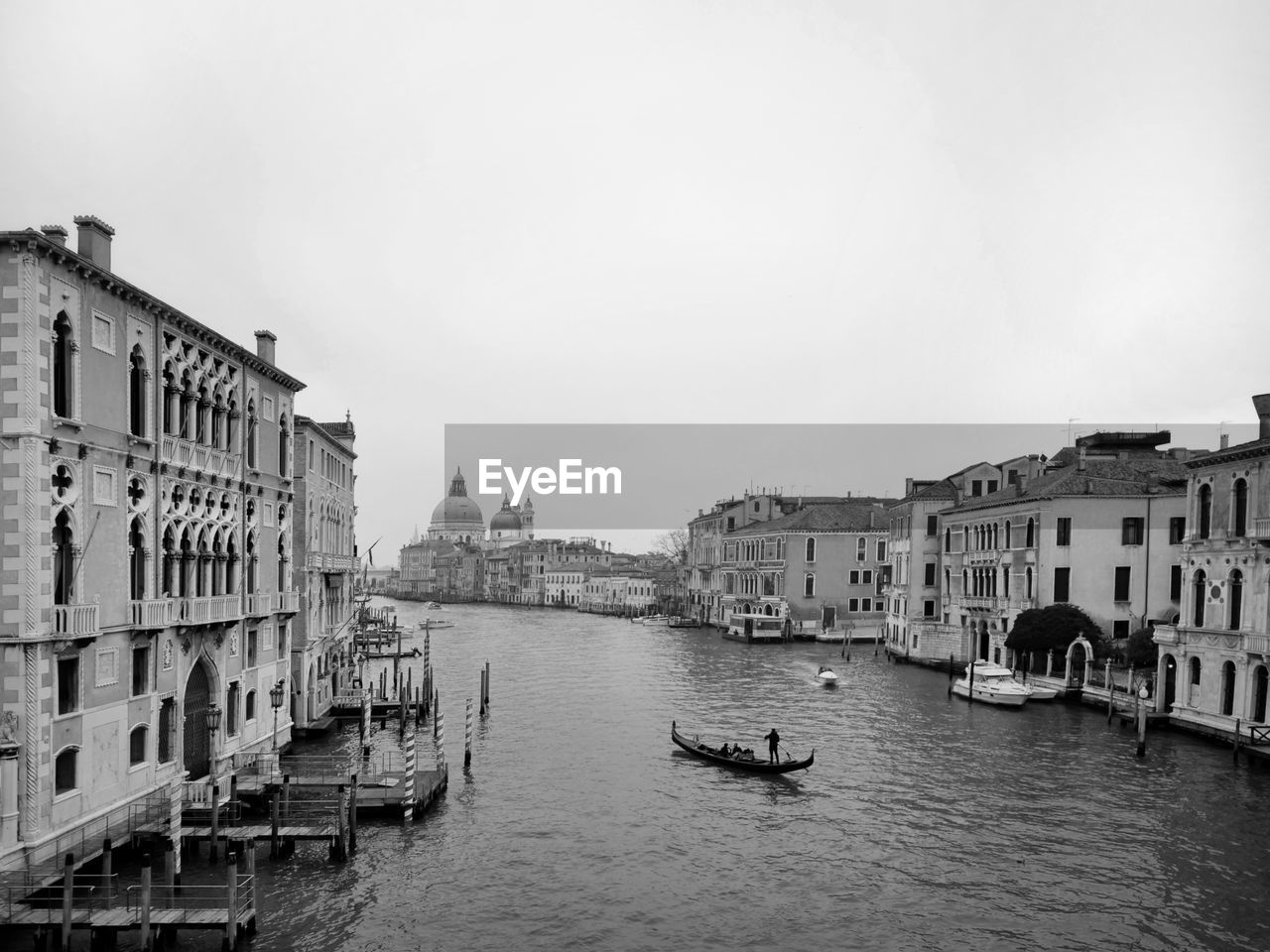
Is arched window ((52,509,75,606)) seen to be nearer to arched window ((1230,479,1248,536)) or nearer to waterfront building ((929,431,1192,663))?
arched window ((1230,479,1248,536))

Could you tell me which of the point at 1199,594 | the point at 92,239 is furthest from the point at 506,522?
the point at 92,239

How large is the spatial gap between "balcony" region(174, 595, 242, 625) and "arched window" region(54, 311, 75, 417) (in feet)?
16.0

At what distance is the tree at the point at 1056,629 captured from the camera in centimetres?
3809

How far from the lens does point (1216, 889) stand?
17531 mm

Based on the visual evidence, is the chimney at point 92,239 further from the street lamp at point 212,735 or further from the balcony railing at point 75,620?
the street lamp at point 212,735

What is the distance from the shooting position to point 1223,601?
28.6 meters

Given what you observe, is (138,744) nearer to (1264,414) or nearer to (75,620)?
(75,620)

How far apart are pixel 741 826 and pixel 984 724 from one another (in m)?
15.2

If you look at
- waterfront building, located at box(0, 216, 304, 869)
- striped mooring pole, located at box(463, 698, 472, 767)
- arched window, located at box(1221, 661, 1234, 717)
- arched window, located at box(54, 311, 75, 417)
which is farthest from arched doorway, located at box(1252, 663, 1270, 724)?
arched window, located at box(54, 311, 75, 417)

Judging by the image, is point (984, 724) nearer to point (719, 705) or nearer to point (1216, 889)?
point (719, 705)

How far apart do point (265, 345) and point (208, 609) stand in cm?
780

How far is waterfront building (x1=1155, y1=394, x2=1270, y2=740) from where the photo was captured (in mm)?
27125

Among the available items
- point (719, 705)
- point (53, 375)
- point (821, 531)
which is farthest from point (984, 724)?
point (821, 531)

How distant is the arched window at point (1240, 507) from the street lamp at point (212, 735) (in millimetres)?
27046
